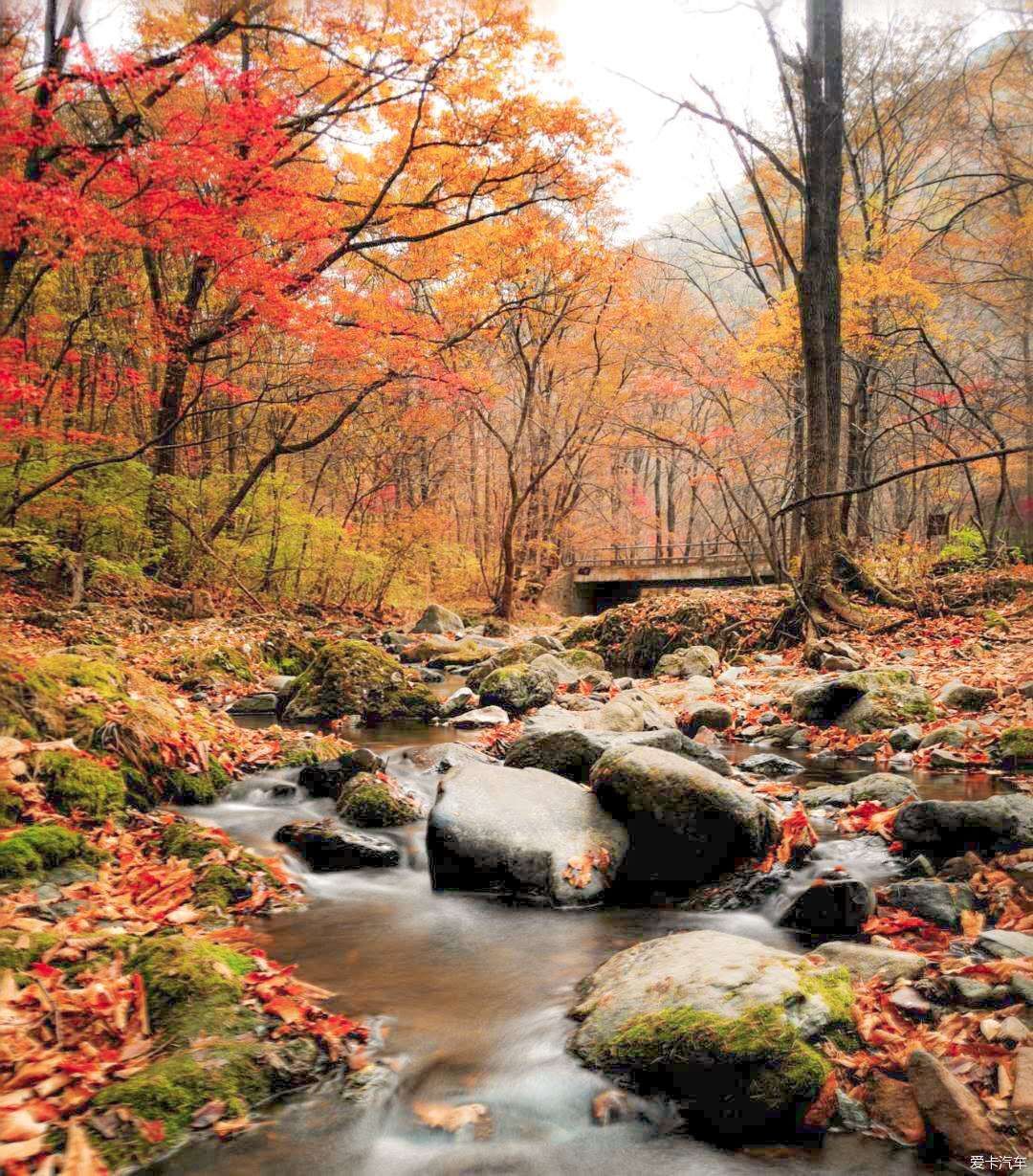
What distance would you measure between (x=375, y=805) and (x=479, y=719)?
11.1ft

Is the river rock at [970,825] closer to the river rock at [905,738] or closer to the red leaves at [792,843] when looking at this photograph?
the red leaves at [792,843]

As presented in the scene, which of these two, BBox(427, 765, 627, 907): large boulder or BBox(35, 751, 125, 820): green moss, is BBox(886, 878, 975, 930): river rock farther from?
BBox(35, 751, 125, 820): green moss

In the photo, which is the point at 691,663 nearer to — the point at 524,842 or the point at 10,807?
the point at 524,842

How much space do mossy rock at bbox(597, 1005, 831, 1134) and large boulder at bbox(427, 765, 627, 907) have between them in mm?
1692

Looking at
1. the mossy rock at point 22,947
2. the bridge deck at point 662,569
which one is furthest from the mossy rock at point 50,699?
the bridge deck at point 662,569

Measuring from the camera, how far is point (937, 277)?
603 inches

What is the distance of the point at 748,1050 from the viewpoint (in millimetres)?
2264

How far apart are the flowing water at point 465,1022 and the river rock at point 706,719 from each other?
8.62 ft

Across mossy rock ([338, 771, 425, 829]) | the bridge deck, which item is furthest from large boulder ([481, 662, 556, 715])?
the bridge deck

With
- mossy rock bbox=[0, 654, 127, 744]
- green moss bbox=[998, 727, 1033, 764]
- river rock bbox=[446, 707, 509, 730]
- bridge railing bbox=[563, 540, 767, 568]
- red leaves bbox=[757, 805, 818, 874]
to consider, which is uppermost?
bridge railing bbox=[563, 540, 767, 568]

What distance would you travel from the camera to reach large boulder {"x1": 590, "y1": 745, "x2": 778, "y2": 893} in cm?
421

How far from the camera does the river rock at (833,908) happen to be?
3.45m

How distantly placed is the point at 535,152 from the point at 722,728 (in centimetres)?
1010

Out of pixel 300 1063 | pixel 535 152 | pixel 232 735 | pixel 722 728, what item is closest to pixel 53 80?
pixel 535 152
